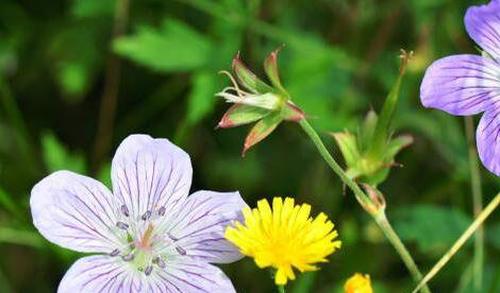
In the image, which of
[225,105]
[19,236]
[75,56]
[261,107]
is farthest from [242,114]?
[75,56]

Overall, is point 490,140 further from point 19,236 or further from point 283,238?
point 19,236

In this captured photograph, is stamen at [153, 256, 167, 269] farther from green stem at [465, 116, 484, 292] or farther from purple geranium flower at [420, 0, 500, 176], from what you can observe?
green stem at [465, 116, 484, 292]

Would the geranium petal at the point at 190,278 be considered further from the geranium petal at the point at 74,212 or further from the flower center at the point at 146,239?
the geranium petal at the point at 74,212

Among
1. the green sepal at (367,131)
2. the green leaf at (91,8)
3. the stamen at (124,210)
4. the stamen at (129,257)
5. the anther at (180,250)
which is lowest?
the stamen at (129,257)

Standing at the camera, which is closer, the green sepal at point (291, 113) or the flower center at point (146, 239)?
the green sepal at point (291, 113)

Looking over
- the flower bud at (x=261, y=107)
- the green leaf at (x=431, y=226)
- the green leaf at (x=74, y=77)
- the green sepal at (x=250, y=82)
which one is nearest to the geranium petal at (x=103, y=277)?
the flower bud at (x=261, y=107)

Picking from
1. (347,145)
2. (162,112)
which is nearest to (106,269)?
(347,145)

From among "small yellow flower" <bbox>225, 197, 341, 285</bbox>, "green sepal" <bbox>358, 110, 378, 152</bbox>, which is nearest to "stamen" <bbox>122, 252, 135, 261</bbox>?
"small yellow flower" <bbox>225, 197, 341, 285</bbox>
